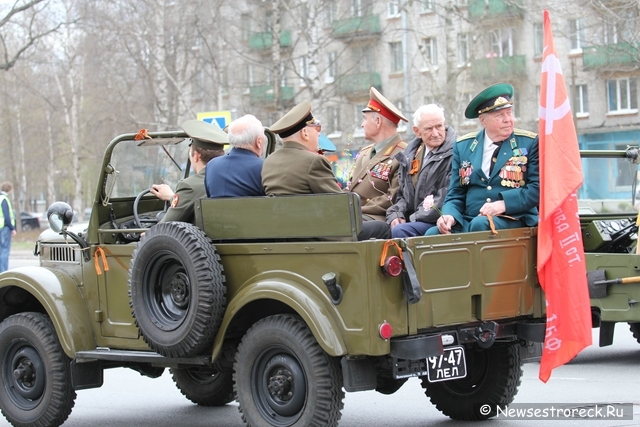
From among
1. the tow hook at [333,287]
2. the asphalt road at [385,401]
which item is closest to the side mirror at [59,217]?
the asphalt road at [385,401]

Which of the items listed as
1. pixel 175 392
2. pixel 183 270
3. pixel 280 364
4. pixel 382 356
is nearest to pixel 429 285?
pixel 382 356

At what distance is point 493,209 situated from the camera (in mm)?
6191

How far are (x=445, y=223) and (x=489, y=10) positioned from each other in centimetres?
2773

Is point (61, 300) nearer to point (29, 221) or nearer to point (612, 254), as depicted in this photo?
point (612, 254)

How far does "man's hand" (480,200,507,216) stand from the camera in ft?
20.3

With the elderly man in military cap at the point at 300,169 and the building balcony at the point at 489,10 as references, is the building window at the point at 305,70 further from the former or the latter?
the elderly man in military cap at the point at 300,169

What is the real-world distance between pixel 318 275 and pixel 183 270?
1.04m

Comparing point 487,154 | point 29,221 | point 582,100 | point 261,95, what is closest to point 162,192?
point 487,154

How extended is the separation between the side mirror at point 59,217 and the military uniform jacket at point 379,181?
6.72ft

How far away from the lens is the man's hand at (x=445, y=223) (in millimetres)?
6273

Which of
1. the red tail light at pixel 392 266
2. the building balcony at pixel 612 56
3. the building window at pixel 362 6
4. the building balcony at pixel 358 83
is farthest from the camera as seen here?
the building balcony at pixel 358 83

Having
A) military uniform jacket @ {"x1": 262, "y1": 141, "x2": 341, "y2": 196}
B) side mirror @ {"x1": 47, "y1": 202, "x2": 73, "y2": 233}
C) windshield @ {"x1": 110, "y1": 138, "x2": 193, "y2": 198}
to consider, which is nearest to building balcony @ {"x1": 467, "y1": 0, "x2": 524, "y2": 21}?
windshield @ {"x1": 110, "y1": 138, "x2": 193, "y2": 198}

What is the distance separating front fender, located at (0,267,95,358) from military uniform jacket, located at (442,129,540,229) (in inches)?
105

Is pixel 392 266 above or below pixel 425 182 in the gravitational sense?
below
